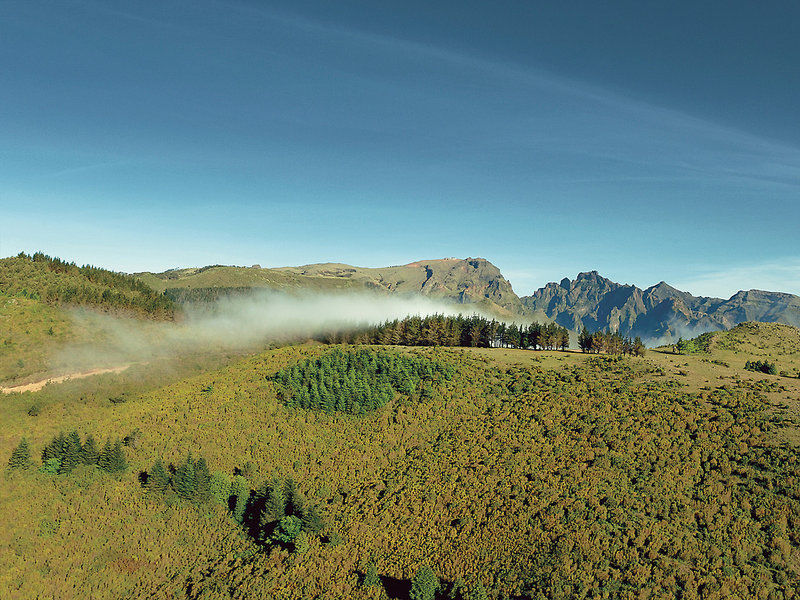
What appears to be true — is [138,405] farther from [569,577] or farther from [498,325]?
[498,325]

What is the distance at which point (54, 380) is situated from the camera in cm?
9394

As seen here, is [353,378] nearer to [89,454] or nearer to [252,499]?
[252,499]

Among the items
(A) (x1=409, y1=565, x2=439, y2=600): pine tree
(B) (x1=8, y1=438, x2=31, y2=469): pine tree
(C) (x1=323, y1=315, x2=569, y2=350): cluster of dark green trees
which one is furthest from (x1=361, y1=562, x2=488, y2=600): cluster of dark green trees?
(C) (x1=323, y1=315, x2=569, y2=350): cluster of dark green trees

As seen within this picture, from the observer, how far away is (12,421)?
7612 cm

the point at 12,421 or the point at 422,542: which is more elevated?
the point at 12,421

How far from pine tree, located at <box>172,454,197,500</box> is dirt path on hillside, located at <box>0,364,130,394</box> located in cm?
5169

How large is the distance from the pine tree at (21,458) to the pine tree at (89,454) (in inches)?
279

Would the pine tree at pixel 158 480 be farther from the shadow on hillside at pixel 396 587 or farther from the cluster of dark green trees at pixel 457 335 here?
the cluster of dark green trees at pixel 457 335

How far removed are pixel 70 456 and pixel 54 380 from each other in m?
40.7

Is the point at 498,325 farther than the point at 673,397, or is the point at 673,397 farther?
the point at 498,325

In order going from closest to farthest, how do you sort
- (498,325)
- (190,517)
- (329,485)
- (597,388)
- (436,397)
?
1. (190,517)
2. (329,485)
3. (597,388)
4. (436,397)
5. (498,325)

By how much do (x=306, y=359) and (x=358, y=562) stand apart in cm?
6688

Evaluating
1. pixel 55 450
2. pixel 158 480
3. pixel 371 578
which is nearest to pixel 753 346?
pixel 371 578

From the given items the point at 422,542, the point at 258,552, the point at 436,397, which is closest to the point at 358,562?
the point at 422,542
